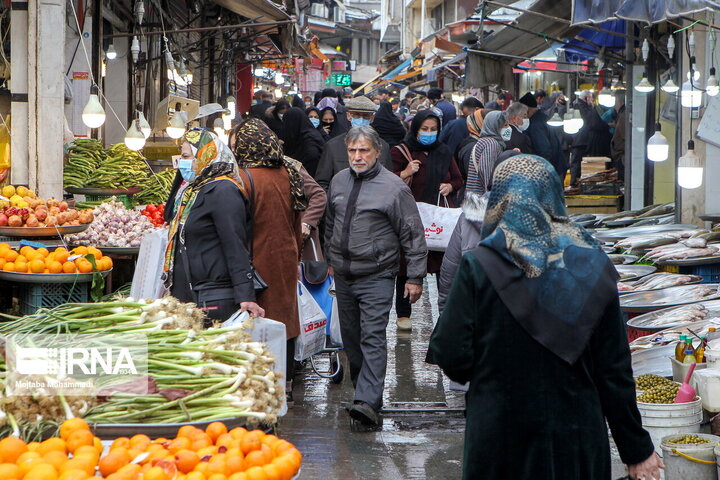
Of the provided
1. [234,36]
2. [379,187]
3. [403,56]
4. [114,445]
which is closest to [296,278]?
[379,187]

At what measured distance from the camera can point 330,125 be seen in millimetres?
13188

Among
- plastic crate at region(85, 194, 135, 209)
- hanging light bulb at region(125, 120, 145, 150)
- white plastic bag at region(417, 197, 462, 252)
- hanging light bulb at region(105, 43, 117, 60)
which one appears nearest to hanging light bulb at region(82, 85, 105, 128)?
hanging light bulb at region(125, 120, 145, 150)

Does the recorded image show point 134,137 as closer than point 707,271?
No

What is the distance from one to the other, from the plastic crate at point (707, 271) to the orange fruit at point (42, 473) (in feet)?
20.9

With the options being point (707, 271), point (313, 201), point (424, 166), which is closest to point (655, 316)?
point (707, 271)

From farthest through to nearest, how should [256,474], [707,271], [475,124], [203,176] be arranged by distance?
[475,124] → [707,271] → [203,176] → [256,474]

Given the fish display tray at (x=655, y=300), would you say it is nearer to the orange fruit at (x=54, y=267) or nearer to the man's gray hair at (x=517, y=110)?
the man's gray hair at (x=517, y=110)

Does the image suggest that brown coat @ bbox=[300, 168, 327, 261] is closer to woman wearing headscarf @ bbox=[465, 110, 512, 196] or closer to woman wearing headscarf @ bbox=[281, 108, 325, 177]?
woman wearing headscarf @ bbox=[465, 110, 512, 196]

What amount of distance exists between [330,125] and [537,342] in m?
10.2

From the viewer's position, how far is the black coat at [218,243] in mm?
5172

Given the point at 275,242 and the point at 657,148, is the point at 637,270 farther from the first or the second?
the point at 275,242

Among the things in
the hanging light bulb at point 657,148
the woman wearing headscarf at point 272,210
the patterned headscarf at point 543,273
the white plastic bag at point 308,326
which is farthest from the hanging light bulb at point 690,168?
the patterned headscarf at point 543,273

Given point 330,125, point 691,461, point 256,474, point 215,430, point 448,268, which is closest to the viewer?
point 256,474

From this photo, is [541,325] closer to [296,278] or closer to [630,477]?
[630,477]
